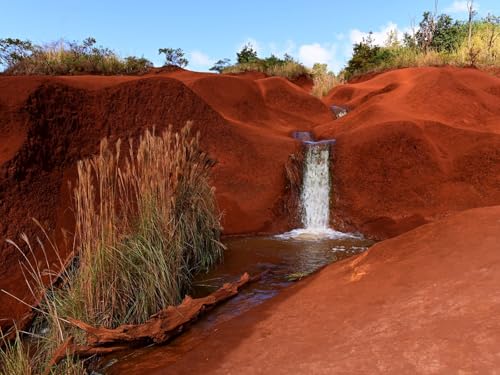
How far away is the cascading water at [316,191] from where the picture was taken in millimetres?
9039

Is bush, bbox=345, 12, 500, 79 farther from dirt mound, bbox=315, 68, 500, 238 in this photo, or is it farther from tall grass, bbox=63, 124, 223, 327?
tall grass, bbox=63, 124, 223, 327

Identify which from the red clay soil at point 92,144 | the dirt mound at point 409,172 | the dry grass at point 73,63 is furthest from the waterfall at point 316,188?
the dry grass at point 73,63

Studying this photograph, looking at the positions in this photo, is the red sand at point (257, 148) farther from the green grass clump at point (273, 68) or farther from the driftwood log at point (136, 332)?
the green grass clump at point (273, 68)

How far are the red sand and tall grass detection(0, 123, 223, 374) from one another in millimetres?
1758

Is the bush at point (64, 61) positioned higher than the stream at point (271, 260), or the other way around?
the bush at point (64, 61)

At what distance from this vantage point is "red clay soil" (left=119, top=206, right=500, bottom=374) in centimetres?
214

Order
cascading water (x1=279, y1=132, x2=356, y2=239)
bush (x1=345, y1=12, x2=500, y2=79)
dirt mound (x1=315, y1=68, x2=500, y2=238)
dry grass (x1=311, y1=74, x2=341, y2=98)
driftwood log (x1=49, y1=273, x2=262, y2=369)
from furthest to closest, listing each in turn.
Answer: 1. dry grass (x1=311, y1=74, x2=341, y2=98)
2. bush (x1=345, y1=12, x2=500, y2=79)
3. cascading water (x1=279, y1=132, x2=356, y2=239)
4. dirt mound (x1=315, y1=68, x2=500, y2=238)
5. driftwood log (x1=49, y1=273, x2=262, y2=369)

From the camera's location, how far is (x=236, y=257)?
6262 millimetres

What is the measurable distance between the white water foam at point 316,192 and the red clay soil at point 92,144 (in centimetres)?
46

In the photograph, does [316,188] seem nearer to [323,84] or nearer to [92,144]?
[92,144]

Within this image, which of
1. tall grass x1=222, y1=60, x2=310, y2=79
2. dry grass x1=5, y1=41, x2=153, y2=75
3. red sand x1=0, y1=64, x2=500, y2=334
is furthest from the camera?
tall grass x1=222, y1=60, x2=310, y2=79

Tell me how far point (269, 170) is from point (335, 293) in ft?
20.3

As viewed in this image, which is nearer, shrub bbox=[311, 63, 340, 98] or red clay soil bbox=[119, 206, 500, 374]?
red clay soil bbox=[119, 206, 500, 374]

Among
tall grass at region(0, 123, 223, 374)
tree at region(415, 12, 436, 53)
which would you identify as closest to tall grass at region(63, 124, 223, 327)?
tall grass at region(0, 123, 223, 374)
